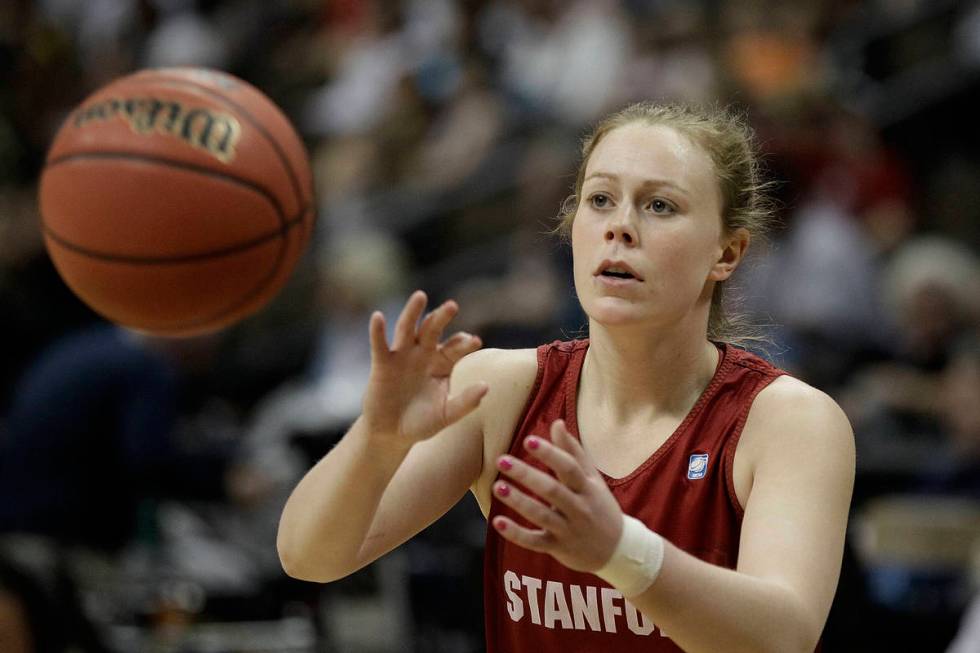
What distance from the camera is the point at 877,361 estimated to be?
20.8ft

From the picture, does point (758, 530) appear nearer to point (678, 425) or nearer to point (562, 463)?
point (678, 425)

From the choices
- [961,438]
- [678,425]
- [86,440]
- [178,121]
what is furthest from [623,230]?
[86,440]

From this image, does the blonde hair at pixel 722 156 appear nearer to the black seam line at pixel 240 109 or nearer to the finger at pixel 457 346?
the finger at pixel 457 346

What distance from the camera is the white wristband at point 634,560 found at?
204 centimetres

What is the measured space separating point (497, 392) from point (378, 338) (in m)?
0.48

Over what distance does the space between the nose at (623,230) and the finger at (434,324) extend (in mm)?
354

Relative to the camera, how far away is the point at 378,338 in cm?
226

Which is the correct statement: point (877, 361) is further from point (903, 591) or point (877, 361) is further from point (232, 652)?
point (232, 652)

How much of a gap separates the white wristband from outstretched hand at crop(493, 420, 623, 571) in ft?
0.05

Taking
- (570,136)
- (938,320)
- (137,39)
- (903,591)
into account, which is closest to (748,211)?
→ (903,591)

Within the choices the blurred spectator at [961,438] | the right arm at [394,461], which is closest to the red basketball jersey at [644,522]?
the right arm at [394,461]

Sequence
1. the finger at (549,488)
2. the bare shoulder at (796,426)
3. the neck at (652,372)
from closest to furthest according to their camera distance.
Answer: the finger at (549,488) → the bare shoulder at (796,426) → the neck at (652,372)

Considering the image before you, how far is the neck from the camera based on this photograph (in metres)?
2.62

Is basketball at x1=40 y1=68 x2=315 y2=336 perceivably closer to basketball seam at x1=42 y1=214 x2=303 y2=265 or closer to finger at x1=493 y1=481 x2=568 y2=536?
basketball seam at x1=42 y1=214 x2=303 y2=265
